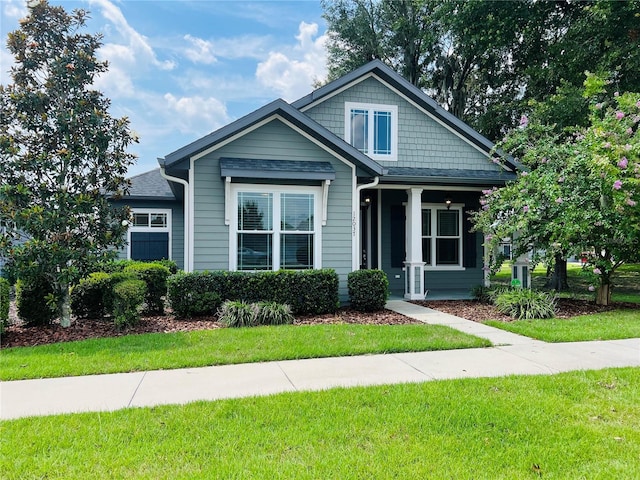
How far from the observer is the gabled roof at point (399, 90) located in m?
11.1

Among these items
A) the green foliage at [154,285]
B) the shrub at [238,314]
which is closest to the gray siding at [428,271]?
the shrub at [238,314]

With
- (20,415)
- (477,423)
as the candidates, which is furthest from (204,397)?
(477,423)

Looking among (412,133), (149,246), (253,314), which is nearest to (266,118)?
(253,314)

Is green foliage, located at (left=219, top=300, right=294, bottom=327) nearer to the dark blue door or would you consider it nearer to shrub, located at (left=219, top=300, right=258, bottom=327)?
shrub, located at (left=219, top=300, right=258, bottom=327)

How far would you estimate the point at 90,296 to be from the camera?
27.1 feet

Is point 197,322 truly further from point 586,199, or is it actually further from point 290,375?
point 586,199

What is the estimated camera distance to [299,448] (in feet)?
10.1

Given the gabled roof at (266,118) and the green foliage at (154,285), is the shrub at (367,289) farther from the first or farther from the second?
the green foliage at (154,285)

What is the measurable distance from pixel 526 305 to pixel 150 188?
477 inches

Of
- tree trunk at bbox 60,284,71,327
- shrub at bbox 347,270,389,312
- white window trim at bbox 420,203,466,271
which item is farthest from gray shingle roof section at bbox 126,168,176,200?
white window trim at bbox 420,203,466,271

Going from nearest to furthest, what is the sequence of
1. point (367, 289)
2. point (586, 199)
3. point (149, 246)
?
point (367, 289), point (586, 199), point (149, 246)

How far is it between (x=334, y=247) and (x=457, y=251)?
5346 mm

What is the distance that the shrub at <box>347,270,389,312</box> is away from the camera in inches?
350

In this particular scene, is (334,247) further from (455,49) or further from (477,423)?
(455,49)
